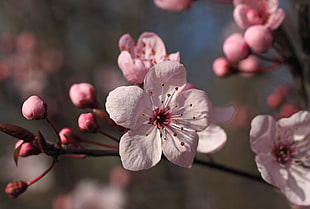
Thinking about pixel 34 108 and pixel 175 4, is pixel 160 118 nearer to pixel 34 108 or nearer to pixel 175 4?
pixel 34 108

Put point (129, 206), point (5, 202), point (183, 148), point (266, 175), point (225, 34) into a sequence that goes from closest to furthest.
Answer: point (183, 148) → point (266, 175) → point (129, 206) → point (5, 202) → point (225, 34)

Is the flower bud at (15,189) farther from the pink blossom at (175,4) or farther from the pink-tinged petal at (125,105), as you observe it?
the pink blossom at (175,4)

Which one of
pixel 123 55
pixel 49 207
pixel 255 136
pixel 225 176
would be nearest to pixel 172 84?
pixel 123 55

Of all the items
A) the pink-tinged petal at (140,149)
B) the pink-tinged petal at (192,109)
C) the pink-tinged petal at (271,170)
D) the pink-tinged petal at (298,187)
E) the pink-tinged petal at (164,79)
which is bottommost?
the pink-tinged petal at (298,187)

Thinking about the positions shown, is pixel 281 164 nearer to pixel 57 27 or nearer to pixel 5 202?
pixel 57 27

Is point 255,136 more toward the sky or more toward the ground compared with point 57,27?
more toward the sky

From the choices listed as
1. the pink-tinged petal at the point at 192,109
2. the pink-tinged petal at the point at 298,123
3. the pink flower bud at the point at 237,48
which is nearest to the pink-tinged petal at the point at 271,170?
the pink-tinged petal at the point at 298,123

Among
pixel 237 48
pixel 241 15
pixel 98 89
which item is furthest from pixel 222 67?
pixel 98 89
